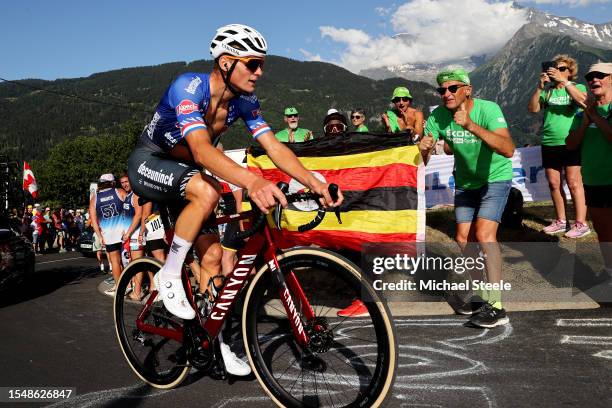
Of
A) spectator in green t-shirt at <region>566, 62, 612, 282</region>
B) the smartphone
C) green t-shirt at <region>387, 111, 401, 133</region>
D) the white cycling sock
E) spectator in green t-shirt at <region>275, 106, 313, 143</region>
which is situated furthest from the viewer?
spectator in green t-shirt at <region>275, 106, 313, 143</region>

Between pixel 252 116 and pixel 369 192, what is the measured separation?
3215 millimetres

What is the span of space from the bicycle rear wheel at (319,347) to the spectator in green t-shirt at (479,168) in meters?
2.16

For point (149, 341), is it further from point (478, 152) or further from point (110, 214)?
point (110, 214)

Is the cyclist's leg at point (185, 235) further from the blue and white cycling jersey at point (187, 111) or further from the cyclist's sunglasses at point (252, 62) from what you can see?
the cyclist's sunglasses at point (252, 62)

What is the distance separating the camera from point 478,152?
517 cm

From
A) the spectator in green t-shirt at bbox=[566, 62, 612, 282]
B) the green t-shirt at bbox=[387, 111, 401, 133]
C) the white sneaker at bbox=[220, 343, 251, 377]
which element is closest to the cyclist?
the white sneaker at bbox=[220, 343, 251, 377]

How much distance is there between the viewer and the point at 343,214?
679cm

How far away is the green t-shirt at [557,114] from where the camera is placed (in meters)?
7.71

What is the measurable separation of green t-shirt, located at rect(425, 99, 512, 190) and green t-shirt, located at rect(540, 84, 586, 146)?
3160mm

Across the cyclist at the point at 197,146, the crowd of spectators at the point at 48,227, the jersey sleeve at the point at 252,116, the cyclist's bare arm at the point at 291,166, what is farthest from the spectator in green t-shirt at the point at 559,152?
the crowd of spectators at the point at 48,227

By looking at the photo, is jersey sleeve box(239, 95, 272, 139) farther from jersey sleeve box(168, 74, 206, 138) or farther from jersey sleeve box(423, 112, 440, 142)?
jersey sleeve box(423, 112, 440, 142)

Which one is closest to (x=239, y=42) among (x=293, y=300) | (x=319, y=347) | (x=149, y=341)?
(x=293, y=300)

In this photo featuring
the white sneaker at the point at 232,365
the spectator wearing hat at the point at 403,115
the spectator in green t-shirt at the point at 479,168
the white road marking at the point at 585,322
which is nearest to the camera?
the white sneaker at the point at 232,365

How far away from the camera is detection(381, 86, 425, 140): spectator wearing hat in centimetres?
781
